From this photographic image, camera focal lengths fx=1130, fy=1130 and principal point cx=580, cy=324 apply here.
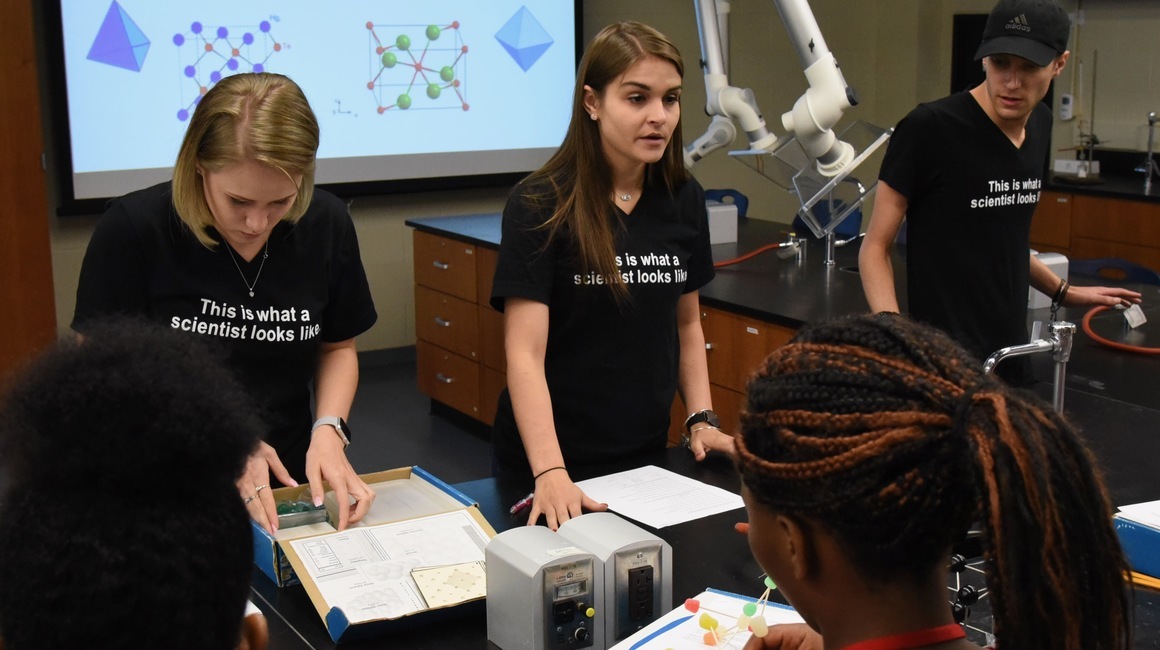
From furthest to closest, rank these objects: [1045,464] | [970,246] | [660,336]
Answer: [970,246]
[660,336]
[1045,464]

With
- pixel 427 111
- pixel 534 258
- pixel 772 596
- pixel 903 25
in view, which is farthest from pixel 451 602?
pixel 903 25

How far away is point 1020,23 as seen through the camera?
2254mm

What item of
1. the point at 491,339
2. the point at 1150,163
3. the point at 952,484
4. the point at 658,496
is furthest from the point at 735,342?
the point at 1150,163

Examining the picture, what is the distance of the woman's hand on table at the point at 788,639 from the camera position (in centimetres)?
116

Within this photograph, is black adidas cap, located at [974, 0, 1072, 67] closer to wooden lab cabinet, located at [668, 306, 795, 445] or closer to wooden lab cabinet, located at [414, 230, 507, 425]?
wooden lab cabinet, located at [668, 306, 795, 445]

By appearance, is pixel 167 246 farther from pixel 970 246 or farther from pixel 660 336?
pixel 970 246

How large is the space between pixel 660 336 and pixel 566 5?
382 cm

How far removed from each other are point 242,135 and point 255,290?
0.27m

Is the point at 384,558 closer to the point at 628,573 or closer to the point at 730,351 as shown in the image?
the point at 628,573

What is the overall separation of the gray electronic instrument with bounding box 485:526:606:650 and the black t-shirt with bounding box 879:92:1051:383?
1.35m

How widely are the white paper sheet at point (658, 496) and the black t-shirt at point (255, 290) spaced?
49 centimetres

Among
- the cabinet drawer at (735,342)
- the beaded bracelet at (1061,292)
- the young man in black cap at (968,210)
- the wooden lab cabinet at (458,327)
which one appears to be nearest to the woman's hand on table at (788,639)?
the young man in black cap at (968,210)

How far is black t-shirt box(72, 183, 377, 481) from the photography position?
1668 mm

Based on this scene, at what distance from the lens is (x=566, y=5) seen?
→ 5.45 metres
